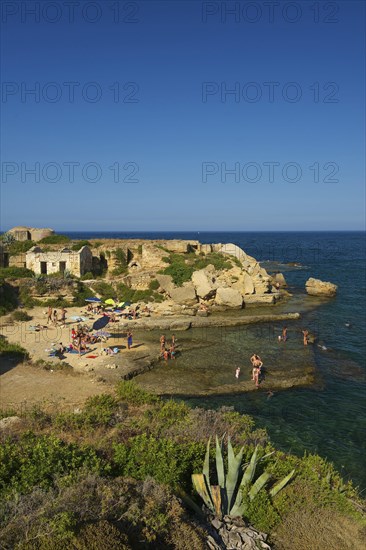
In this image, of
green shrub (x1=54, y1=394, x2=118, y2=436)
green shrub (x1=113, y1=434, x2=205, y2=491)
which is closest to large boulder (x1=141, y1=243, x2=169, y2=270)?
green shrub (x1=54, y1=394, x2=118, y2=436)

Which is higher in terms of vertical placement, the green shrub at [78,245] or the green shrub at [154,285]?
the green shrub at [78,245]

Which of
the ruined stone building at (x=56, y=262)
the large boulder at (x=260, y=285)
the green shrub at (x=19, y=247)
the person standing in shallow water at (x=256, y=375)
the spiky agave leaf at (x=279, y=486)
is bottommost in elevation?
the person standing in shallow water at (x=256, y=375)

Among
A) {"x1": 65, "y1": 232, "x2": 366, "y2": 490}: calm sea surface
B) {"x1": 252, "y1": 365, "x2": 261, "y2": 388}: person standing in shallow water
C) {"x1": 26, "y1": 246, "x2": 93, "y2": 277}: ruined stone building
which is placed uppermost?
{"x1": 26, "y1": 246, "x2": 93, "y2": 277}: ruined stone building

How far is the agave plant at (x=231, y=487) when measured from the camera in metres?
6.77

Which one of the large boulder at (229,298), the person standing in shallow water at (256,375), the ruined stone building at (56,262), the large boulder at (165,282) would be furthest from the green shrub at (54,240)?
the person standing in shallow water at (256,375)

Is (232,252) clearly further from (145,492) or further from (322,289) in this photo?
(145,492)

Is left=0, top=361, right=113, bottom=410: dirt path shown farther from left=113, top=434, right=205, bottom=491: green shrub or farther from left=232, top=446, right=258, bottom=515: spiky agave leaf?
left=232, top=446, right=258, bottom=515: spiky agave leaf

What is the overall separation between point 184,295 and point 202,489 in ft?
79.5

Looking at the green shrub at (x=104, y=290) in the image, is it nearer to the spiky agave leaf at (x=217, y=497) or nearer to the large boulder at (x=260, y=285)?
the large boulder at (x=260, y=285)

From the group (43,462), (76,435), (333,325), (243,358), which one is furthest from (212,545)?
(333,325)

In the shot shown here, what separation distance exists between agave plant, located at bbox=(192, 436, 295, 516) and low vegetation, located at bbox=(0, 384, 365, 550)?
0.03 m

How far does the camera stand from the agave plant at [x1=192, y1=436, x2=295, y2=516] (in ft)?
22.2

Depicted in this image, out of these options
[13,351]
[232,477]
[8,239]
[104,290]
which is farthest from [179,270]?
[232,477]

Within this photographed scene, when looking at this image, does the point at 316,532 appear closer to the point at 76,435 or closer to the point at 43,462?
the point at 43,462
